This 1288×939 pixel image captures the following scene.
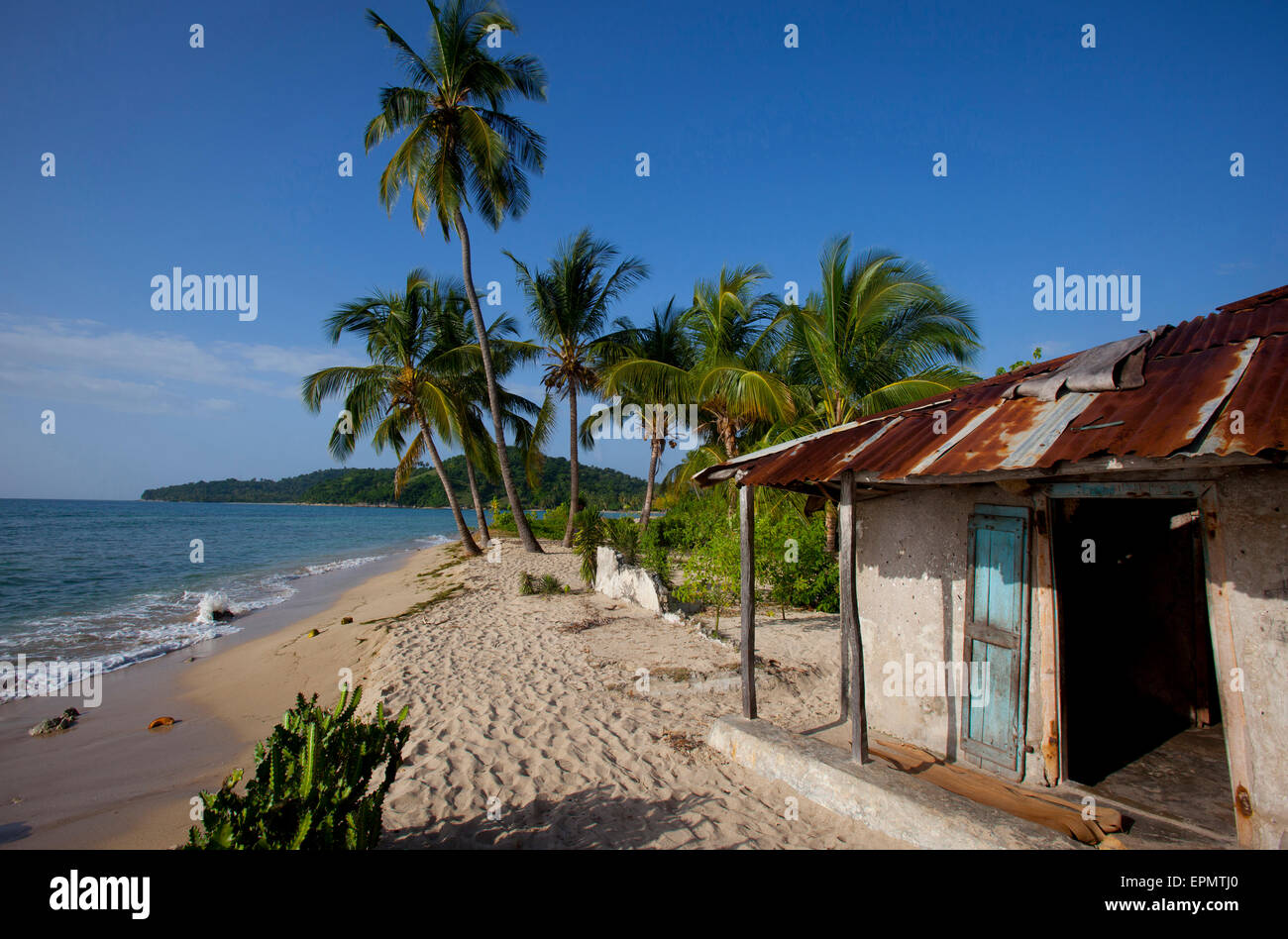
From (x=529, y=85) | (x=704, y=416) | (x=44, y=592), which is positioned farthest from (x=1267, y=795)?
(x=44, y=592)

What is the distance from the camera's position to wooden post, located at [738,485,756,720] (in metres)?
4.95

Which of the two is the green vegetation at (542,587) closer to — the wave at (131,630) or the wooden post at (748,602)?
the wave at (131,630)

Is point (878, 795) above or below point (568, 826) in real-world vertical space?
above

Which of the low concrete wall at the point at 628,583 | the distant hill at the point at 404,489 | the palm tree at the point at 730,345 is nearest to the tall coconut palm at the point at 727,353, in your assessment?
the palm tree at the point at 730,345

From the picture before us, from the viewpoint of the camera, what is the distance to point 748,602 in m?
5.09

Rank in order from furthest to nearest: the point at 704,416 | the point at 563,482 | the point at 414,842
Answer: the point at 563,482
the point at 704,416
the point at 414,842

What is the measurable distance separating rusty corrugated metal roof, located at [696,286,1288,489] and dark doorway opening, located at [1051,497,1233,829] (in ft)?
4.77

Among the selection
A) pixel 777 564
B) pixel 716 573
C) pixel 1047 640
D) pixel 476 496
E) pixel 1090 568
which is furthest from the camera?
pixel 476 496

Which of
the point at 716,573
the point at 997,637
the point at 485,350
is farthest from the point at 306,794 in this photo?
the point at 485,350

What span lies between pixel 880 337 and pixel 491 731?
9.60m

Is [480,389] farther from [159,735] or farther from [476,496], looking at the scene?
[159,735]
